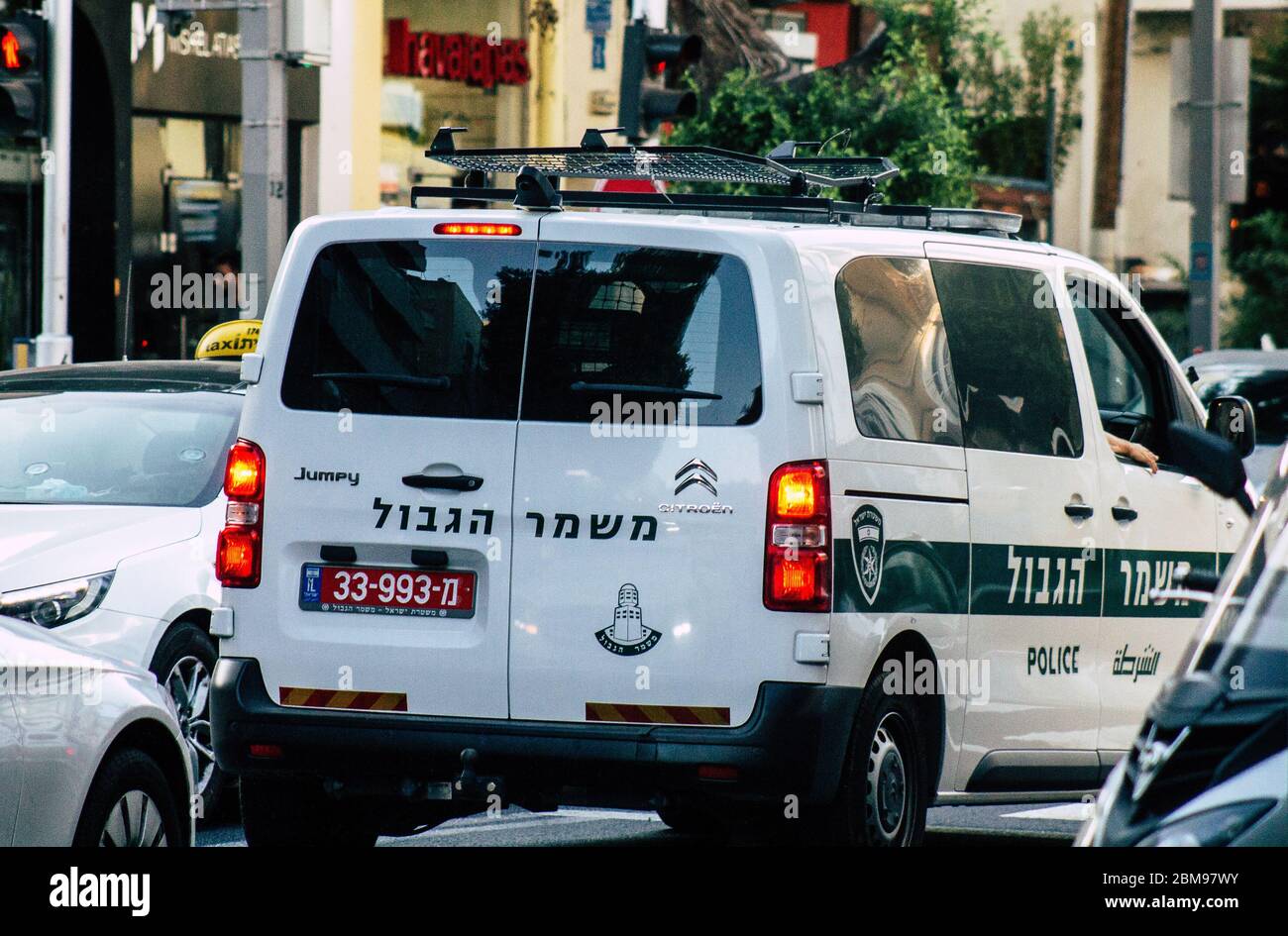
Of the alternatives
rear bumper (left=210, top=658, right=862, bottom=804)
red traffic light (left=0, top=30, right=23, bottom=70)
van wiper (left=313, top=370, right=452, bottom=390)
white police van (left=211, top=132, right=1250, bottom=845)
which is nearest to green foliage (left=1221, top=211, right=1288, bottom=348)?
red traffic light (left=0, top=30, right=23, bottom=70)

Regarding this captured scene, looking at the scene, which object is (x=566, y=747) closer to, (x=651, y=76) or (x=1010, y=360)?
(x=1010, y=360)

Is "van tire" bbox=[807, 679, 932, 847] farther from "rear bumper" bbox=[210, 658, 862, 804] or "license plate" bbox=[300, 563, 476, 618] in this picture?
"license plate" bbox=[300, 563, 476, 618]

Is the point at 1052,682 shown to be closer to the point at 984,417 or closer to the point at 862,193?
the point at 984,417

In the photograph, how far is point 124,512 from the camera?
8.65 metres

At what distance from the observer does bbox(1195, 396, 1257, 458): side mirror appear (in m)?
8.21

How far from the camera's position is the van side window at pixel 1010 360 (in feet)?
24.0

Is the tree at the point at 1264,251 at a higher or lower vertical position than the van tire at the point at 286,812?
higher

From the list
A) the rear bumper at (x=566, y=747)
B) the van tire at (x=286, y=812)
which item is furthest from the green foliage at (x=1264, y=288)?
the rear bumper at (x=566, y=747)

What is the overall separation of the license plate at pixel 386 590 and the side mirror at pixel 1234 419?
295 cm

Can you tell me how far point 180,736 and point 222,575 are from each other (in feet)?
1.72

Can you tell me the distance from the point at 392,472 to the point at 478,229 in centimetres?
73

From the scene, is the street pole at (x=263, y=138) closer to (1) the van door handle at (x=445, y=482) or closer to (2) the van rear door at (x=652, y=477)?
(1) the van door handle at (x=445, y=482)

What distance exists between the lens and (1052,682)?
25.5 feet
